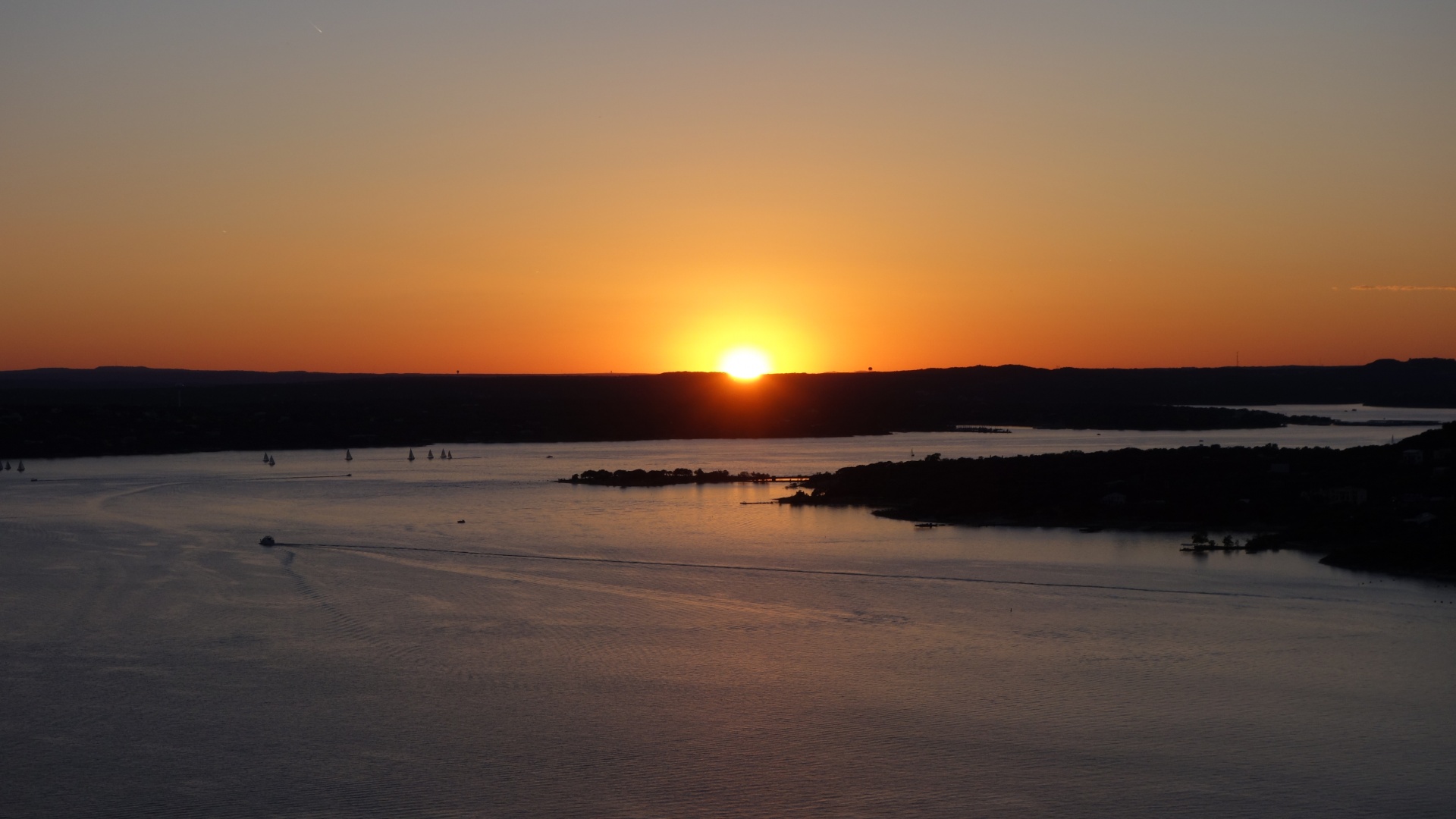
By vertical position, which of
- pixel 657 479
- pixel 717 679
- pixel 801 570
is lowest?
pixel 717 679

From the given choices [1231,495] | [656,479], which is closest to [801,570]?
[1231,495]

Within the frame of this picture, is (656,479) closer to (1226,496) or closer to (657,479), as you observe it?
(657,479)

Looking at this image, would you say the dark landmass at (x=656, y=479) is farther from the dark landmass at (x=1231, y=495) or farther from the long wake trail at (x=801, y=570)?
the long wake trail at (x=801, y=570)

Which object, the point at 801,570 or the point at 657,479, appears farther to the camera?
the point at 657,479

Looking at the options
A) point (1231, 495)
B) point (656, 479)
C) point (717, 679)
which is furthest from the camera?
point (656, 479)

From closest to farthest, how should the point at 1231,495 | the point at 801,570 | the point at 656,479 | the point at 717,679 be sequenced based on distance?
the point at 717,679 < the point at 801,570 < the point at 1231,495 < the point at 656,479

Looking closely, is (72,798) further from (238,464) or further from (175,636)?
(238,464)

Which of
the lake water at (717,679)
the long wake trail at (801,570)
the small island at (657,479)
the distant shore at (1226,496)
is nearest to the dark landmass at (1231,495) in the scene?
the distant shore at (1226,496)
